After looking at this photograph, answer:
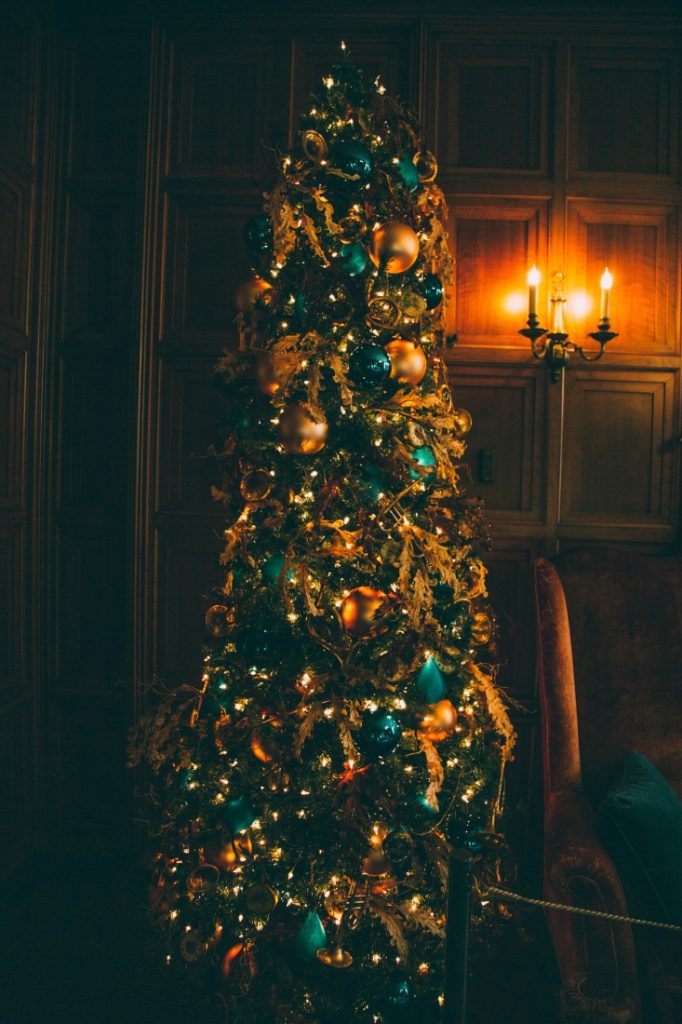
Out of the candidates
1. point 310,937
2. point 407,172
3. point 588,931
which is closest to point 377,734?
point 310,937

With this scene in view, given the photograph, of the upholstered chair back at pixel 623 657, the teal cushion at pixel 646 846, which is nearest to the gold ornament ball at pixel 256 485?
the upholstered chair back at pixel 623 657

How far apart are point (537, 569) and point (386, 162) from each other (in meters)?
1.30

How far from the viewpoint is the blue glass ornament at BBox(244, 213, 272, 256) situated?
1.83m

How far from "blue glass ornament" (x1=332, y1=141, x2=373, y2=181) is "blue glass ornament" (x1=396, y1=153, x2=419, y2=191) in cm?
13

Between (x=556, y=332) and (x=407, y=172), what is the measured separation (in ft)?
2.97

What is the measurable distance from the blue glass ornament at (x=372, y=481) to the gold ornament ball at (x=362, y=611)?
24 centimetres

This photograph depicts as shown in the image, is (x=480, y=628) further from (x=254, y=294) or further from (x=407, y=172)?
Answer: (x=407, y=172)

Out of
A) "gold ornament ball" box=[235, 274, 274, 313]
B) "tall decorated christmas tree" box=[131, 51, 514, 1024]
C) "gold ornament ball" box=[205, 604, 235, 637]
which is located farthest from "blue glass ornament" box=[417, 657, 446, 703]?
"gold ornament ball" box=[235, 274, 274, 313]

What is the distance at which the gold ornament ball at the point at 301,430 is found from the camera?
1613 mm

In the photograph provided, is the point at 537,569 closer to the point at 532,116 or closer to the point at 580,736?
the point at 580,736

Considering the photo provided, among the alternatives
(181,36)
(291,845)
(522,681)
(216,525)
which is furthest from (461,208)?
(291,845)

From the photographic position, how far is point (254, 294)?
1819 mm

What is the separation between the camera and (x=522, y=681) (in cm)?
254

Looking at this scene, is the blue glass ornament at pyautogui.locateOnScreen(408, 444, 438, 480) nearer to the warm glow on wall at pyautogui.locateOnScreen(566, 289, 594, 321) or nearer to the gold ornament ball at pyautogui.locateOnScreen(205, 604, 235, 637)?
the gold ornament ball at pyautogui.locateOnScreen(205, 604, 235, 637)
